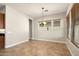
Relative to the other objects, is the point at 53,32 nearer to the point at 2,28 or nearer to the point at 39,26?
the point at 39,26

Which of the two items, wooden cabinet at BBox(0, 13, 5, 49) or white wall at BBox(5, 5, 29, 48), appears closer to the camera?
wooden cabinet at BBox(0, 13, 5, 49)

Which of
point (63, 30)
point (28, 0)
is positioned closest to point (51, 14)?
point (63, 30)

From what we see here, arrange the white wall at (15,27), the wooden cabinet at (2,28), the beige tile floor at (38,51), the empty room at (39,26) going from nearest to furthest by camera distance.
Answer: the beige tile floor at (38,51), the empty room at (39,26), the wooden cabinet at (2,28), the white wall at (15,27)

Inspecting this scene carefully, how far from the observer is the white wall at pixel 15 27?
5.64 m

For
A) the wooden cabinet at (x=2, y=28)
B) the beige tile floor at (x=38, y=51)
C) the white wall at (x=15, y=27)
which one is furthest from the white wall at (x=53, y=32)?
the wooden cabinet at (x=2, y=28)

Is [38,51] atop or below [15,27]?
below

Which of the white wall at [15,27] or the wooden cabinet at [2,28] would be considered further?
the white wall at [15,27]

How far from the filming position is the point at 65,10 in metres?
5.62

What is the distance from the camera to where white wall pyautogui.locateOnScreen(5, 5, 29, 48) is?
18.5 feet

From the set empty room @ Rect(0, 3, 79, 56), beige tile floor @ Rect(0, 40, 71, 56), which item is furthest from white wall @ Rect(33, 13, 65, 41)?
beige tile floor @ Rect(0, 40, 71, 56)

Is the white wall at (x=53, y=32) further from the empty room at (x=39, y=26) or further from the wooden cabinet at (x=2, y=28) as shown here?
the wooden cabinet at (x=2, y=28)

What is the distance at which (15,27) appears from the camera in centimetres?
646

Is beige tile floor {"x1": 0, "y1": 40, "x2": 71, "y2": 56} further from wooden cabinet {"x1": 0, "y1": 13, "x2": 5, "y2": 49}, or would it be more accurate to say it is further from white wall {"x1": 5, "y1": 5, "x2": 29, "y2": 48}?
white wall {"x1": 5, "y1": 5, "x2": 29, "y2": 48}

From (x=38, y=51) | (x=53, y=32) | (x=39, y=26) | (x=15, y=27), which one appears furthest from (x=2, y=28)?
(x=53, y=32)
